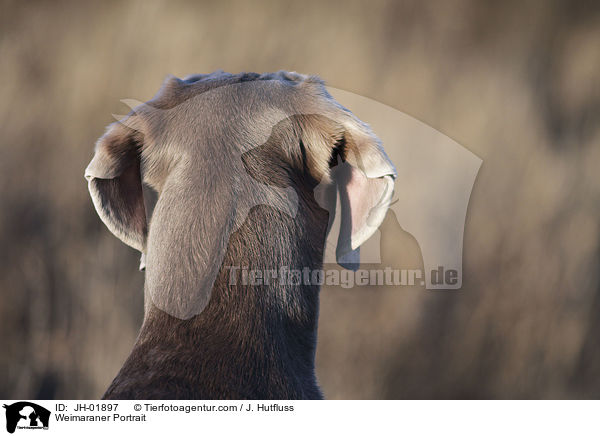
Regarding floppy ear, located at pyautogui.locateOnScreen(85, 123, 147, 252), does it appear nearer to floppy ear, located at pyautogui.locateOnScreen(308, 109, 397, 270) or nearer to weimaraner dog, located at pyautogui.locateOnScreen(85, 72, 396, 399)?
weimaraner dog, located at pyautogui.locateOnScreen(85, 72, 396, 399)

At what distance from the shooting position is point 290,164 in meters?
1.78

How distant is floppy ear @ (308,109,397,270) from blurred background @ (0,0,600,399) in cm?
176

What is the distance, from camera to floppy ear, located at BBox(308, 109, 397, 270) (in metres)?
1.79

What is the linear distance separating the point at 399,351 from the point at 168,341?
314cm

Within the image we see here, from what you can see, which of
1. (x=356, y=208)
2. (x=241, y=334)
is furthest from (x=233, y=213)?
(x=356, y=208)

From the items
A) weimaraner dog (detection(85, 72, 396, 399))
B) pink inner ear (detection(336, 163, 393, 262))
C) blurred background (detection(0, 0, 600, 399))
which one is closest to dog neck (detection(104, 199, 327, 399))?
weimaraner dog (detection(85, 72, 396, 399))

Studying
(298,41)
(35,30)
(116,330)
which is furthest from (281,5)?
(116,330)

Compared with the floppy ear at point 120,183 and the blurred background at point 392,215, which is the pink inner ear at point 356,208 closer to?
the floppy ear at point 120,183

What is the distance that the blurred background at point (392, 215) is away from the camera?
13.4 ft
